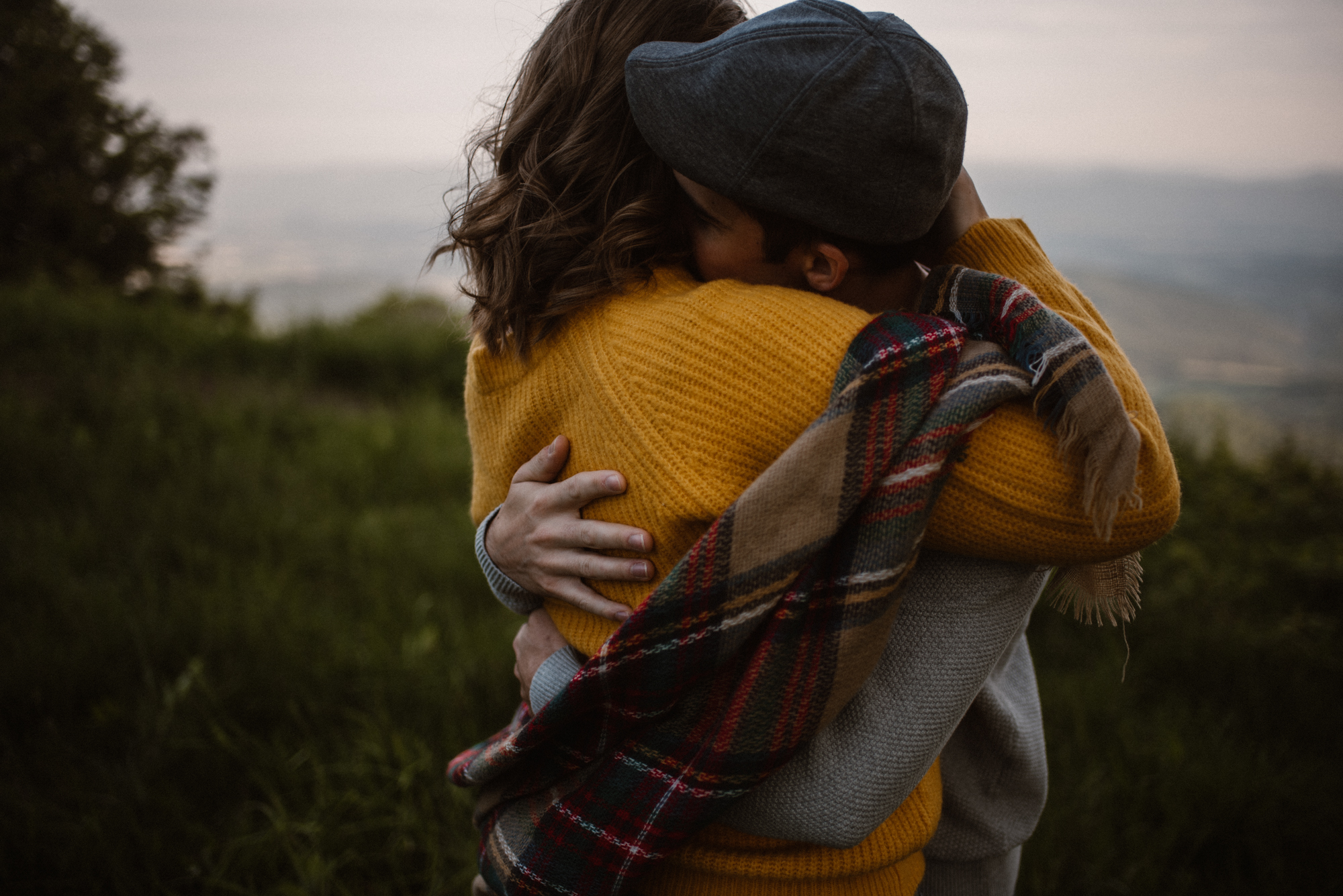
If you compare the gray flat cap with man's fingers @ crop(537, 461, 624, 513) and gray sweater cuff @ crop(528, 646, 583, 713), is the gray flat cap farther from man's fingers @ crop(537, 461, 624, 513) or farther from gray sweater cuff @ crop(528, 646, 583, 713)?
gray sweater cuff @ crop(528, 646, 583, 713)

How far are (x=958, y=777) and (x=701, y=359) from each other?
83cm

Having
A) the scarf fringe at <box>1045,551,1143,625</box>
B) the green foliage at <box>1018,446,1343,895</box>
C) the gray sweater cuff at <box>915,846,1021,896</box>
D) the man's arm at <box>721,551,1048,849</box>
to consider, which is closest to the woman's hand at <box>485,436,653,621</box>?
the man's arm at <box>721,551,1048,849</box>

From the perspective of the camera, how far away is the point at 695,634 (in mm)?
917

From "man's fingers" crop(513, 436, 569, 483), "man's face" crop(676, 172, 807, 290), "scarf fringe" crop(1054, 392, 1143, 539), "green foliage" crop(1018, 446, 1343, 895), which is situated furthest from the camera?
"green foliage" crop(1018, 446, 1343, 895)

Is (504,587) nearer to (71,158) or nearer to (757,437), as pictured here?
(757,437)

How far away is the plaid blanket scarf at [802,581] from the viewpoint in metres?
0.87

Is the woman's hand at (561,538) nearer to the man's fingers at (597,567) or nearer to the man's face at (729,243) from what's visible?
the man's fingers at (597,567)

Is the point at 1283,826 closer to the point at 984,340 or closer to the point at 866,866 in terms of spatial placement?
the point at 866,866

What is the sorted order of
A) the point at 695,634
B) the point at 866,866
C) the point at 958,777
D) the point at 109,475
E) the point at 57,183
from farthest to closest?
1. the point at 57,183
2. the point at 109,475
3. the point at 958,777
4. the point at 866,866
5. the point at 695,634

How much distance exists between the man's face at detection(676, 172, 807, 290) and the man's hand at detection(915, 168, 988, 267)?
0.22 meters

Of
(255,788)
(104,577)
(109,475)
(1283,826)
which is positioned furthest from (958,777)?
(109,475)

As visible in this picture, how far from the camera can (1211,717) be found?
262 cm

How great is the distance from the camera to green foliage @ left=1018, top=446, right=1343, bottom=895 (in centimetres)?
214

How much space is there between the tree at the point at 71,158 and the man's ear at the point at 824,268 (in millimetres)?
12903
